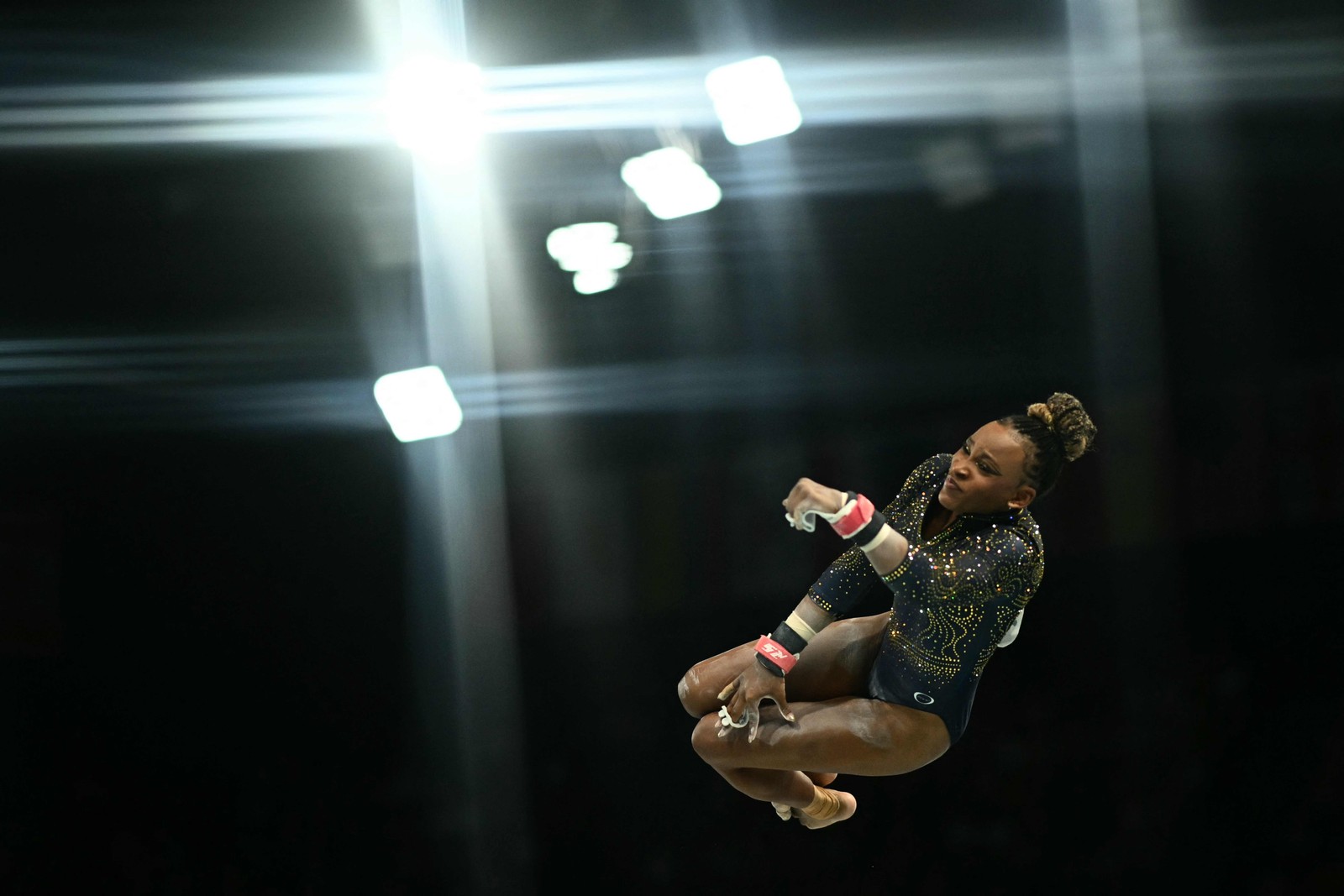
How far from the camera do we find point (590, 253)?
4340 mm

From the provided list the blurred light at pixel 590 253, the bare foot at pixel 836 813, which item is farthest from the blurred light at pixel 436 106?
the bare foot at pixel 836 813

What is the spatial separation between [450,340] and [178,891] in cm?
234

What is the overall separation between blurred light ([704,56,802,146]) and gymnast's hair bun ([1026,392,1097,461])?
1.77m

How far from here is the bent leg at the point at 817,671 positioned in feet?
8.58

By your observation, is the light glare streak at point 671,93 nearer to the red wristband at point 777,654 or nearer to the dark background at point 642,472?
the dark background at point 642,472

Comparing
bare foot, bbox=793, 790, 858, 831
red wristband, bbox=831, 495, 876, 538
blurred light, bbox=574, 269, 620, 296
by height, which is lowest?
bare foot, bbox=793, 790, 858, 831

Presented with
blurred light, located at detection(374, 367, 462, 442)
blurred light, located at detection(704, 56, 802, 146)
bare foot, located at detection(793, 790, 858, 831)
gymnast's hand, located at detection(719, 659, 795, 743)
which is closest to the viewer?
gymnast's hand, located at detection(719, 659, 795, 743)

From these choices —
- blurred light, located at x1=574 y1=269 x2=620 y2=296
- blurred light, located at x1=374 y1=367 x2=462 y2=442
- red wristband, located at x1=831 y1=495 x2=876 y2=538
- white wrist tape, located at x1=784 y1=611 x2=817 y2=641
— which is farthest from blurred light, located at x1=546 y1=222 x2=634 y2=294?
red wristband, located at x1=831 y1=495 x2=876 y2=538

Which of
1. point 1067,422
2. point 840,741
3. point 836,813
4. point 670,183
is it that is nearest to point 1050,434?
point 1067,422

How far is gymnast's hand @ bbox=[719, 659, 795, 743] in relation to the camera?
2.48 meters

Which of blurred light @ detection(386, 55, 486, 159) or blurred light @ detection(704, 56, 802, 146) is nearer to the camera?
blurred light @ detection(704, 56, 802, 146)

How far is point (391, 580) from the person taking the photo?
179 inches

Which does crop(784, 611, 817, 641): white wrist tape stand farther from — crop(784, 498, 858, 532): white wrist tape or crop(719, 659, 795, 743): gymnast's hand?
crop(784, 498, 858, 532): white wrist tape

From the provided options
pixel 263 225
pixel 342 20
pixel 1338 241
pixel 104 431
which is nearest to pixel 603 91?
pixel 342 20
